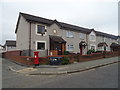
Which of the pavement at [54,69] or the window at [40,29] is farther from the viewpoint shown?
the window at [40,29]

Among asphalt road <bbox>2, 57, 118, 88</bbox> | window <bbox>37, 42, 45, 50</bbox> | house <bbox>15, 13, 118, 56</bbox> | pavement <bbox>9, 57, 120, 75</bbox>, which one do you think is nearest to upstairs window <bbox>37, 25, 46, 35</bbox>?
house <bbox>15, 13, 118, 56</bbox>

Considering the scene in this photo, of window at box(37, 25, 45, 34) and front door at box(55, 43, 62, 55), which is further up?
window at box(37, 25, 45, 34)

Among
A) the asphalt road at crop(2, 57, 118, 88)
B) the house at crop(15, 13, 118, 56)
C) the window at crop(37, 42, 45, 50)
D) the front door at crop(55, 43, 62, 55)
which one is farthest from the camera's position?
the front door at crop(55, 43, 62, 55)

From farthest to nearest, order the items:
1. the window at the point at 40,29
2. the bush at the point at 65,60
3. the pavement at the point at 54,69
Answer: the window at the point at 40,29
the bush at the point at 65,60
the pavement at the point at 54,69

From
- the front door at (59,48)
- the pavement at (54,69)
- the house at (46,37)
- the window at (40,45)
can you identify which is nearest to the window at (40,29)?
the house at (46,37)

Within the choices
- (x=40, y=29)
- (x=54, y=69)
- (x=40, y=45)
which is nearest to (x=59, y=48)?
(x=40, y=45)

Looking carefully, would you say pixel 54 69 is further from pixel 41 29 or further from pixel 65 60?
pixel 41 29

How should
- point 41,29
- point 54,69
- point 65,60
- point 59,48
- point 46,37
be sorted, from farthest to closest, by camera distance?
point 59,48, point 46,37, point 41,29, point 65,60, point 54,69

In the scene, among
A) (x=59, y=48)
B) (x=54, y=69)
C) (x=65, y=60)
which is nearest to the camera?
(x=54, y=69)

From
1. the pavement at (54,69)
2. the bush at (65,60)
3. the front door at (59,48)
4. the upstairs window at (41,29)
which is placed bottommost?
the pavement at (54,69)

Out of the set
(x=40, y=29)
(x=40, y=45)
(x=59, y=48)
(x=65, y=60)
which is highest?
(x=40, y=29)

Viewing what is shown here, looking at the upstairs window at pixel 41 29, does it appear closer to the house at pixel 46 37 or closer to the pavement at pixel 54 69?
the house at pixel 46 37

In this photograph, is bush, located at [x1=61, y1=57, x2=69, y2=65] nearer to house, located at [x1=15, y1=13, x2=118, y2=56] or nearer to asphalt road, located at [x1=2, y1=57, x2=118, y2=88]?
house, located at [x1=15, y1=13, x2=118, y2=56]

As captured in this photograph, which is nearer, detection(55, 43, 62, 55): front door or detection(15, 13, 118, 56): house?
detection(15, 13, 118, 56): house
